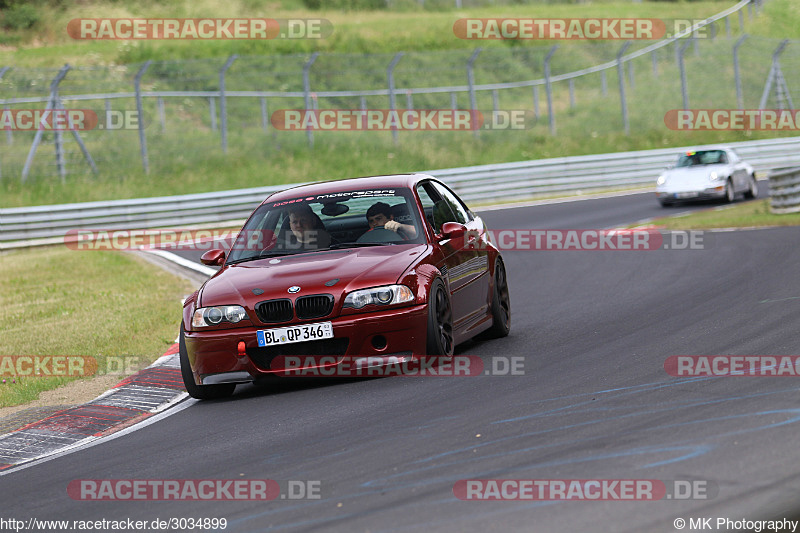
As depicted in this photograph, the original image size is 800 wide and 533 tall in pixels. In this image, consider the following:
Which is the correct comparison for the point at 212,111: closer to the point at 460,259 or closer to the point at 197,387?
the point at 460,259

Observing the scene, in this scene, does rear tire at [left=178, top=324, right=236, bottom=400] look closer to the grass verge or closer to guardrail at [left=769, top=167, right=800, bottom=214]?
the grass verge

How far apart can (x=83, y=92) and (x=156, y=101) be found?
13.9 ft

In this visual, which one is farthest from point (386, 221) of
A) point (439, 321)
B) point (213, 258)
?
point (213, 258)

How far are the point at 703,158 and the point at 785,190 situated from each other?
5.96m

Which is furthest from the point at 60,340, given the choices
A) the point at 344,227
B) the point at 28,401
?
the point at 344,227

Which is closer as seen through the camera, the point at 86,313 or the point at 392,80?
the point at 86,313

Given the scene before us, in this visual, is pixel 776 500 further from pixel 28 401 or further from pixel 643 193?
pixel 643 193

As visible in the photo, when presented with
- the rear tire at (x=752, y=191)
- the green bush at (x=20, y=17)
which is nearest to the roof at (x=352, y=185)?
the rear tire at (x=752, y=191)

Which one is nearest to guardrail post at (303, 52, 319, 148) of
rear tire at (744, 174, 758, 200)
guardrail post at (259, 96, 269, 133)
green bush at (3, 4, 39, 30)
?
guardrail post at (259, 96, 269, 133)

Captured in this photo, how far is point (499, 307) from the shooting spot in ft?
32.9

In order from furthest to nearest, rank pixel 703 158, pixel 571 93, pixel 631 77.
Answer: pixel 631 77 < pixel 571 93 < pixel 703 158

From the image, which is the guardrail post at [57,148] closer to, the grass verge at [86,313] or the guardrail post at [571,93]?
the grass verge at [86,313]

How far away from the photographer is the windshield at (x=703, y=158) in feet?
83.6

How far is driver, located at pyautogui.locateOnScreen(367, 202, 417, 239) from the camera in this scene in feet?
29.4
